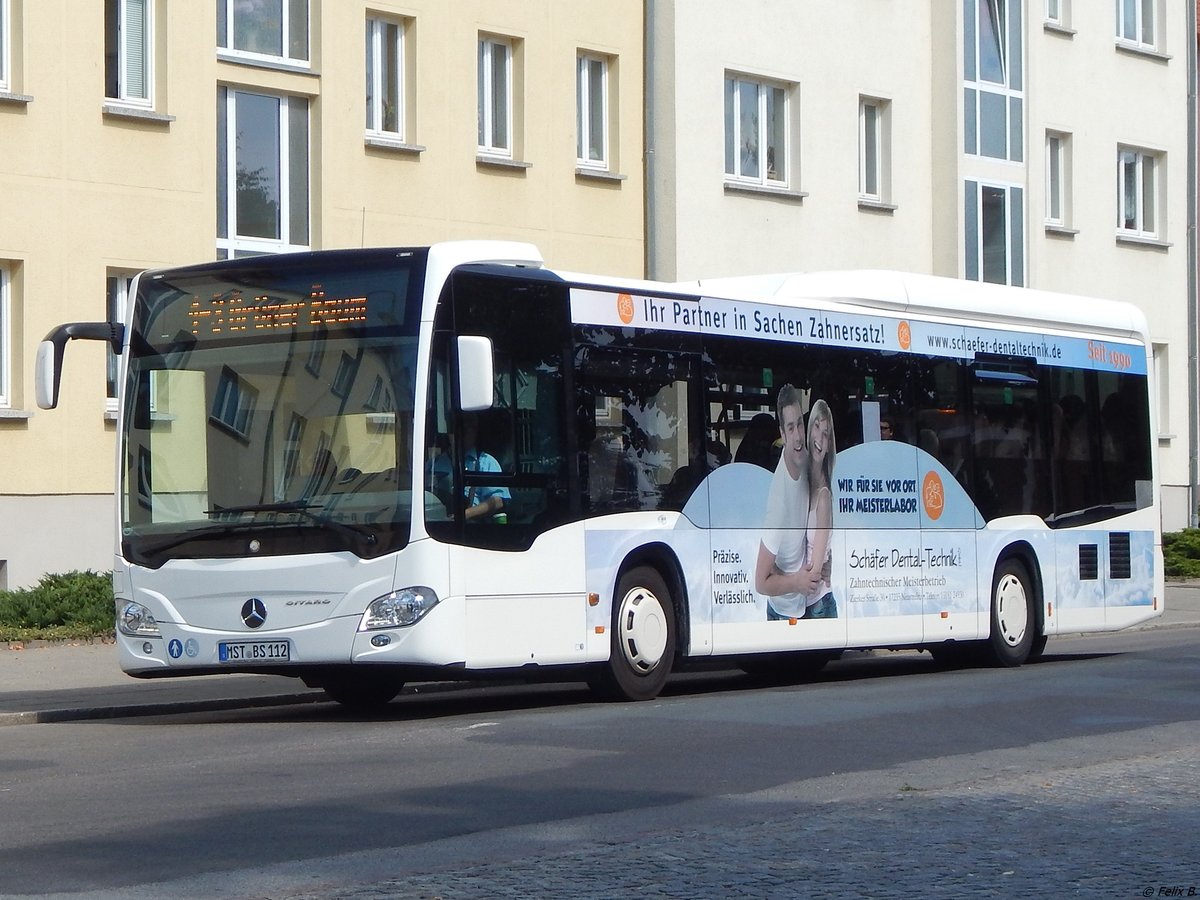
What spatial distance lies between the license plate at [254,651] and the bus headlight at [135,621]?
0.55 metres

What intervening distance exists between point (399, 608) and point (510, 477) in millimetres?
1224

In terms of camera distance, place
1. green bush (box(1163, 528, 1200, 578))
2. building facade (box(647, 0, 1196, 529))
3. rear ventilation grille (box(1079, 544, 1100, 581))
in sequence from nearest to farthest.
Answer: rear ventilation grille (box(1079, 544, 1100, 581)) → building facade (box(647, 0, 1196, 529)) → green bush (box(1163, 528, 1200, 578))

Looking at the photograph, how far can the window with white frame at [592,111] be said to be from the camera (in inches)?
1224

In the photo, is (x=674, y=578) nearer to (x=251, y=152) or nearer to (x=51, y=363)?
(x=51, y=363)

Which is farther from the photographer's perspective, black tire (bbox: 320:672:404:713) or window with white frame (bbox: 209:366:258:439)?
black tire (bbox: 320:672:404:713)

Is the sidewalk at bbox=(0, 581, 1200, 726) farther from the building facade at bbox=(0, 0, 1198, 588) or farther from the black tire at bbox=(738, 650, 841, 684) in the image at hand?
the building facade at bbox=(0, 0, 1198, 588)

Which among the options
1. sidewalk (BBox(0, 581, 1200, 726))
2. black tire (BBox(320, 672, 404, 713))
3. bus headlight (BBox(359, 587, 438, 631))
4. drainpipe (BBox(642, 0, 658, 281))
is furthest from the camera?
drainpipe (BBox(642, 0, 658, 281))

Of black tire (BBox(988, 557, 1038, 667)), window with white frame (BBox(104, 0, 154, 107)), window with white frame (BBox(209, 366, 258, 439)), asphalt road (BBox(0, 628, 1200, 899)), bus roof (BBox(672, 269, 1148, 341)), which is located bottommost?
asphalt road (BBox(0, 628, 1200, 899))

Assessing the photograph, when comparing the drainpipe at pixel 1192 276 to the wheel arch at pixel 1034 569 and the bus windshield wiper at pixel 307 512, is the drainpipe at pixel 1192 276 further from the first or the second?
the bus windshield wiper at pixel 307 512

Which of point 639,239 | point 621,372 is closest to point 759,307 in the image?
point 621,372

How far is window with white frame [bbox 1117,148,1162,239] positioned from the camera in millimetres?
41531

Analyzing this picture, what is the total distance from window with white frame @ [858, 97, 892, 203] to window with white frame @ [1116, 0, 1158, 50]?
743 centimetres

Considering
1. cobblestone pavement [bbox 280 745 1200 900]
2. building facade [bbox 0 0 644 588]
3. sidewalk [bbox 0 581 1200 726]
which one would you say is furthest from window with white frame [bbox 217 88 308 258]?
cobblestone pavement [bbox 280 745 1200 900]

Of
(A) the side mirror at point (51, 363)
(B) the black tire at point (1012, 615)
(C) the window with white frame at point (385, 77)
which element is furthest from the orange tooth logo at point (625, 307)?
(C) the window with white frame at point (385, 77)
